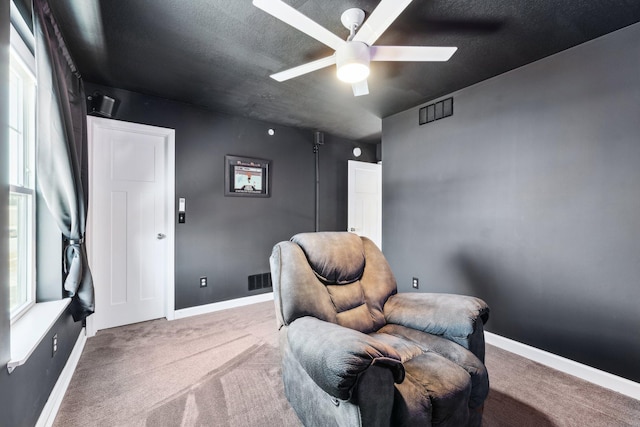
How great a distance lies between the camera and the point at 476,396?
4.47 ft

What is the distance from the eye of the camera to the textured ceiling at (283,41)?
1.74 m

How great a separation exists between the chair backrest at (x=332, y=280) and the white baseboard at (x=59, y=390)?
138 cm

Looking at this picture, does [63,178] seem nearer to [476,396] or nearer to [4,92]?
[4,92]

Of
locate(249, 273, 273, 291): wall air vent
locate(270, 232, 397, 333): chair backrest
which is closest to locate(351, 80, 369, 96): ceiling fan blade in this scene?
locate(270, 232, 397, 333): chair backrest

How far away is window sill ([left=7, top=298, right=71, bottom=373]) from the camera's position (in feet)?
4.14

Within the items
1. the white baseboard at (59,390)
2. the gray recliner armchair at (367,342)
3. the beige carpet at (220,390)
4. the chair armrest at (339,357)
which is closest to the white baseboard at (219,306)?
the beige carpet at (220,390)

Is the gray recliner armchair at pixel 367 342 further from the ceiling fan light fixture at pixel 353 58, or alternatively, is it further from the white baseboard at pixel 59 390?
the white baseboard at pixel 59 390

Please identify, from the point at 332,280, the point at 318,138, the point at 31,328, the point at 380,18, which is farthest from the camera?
the point at 318,138

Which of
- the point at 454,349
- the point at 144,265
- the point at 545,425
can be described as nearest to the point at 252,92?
the point at 144,265

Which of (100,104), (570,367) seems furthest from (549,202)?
(100,104)

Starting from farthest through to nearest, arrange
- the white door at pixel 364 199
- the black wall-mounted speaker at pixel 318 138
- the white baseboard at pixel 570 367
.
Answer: the white door at pixel 364 199
the black wall-mounted speaker at pixel 318 138
the white baseboard at pixel 570 367

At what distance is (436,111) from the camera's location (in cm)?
309

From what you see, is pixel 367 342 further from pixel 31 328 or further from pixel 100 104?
pixel 100 104

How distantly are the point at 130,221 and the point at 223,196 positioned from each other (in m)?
1.03
